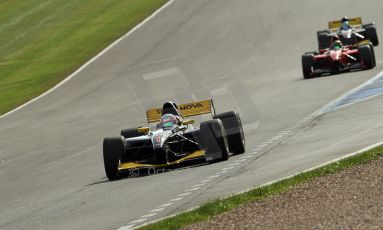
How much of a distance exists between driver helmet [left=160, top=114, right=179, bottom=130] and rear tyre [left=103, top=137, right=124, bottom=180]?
3.43ft

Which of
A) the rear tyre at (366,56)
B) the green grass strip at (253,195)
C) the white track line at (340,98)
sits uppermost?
the green grass strip at (253,195)

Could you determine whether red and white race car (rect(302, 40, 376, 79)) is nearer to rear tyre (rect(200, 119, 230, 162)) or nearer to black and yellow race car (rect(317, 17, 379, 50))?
black and yellow race car (rect(317, 17, 379, 50))

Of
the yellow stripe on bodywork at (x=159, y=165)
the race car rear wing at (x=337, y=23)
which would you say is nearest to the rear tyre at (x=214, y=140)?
the yellow stripe on bodywork at (x=159, y=165)

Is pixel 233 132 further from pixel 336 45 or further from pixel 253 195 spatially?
pixel 336 45

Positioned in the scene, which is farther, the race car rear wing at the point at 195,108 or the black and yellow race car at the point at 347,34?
the black and yellow race car at the point at 347,34

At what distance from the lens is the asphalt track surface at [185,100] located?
47.2 ft

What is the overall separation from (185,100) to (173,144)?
17.2m

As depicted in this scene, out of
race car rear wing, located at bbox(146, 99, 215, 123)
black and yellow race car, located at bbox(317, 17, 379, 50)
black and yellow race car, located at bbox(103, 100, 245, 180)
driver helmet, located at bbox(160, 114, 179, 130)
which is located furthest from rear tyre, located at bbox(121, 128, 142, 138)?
black and yellow race car, located at bbox(317, 17, 379, 50)

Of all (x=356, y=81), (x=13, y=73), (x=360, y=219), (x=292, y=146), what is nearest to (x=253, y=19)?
(x=13, y=73)

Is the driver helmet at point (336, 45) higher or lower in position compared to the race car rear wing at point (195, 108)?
lower

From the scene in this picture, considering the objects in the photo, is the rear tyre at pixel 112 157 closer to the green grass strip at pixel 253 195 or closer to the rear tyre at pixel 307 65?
the green grass strip at pixel 253 195

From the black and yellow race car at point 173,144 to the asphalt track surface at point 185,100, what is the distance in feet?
1.03

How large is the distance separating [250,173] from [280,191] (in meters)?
2.61

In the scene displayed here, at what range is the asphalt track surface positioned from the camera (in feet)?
47.2
